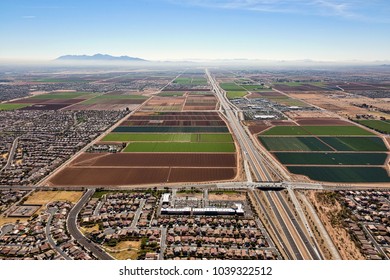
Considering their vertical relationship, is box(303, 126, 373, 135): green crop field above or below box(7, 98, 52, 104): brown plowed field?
below

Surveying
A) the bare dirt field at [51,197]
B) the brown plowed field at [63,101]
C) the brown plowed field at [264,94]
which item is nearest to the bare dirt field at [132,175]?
the bare dirt field at [51,197]

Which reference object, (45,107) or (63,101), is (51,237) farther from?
(63,101)

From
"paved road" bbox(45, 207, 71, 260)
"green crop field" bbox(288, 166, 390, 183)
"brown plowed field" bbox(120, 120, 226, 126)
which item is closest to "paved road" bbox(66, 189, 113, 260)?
"paved road" bbox(45, 207, 71, 260)

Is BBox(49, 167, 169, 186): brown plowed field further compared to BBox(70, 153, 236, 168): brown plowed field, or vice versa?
BBox(70, 153, 236, 168): brown plowed field

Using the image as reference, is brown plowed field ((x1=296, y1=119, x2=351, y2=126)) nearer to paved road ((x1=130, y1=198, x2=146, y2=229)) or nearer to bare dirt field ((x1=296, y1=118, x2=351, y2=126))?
bare dirt field ((x1=296, y1=118, x2=351, y2=126))

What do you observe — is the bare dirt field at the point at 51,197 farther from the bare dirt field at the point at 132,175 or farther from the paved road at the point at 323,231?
the paved road at the point at 323,231

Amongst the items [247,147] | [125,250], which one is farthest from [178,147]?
[125,250]

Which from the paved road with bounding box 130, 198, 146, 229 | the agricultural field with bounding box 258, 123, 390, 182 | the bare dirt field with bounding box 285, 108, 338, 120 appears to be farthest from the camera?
the bare dirt field with bounding box 285, 108, 338, 120

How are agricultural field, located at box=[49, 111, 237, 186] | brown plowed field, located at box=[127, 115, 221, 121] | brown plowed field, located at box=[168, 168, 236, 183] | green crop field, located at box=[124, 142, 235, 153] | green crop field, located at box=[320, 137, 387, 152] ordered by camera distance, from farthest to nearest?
1. brown plowed field, located at box=[127, 115, 221, 121]
2. green crop field, located at box=[320, 137, 387, 152]
3. green crop field, located at box=[124, 142, 235, 153]
4. agricultural field, located at box=[49, 111, 237, 186]
5. brown plowed field, located at box=[168, 168, 236, 183]
